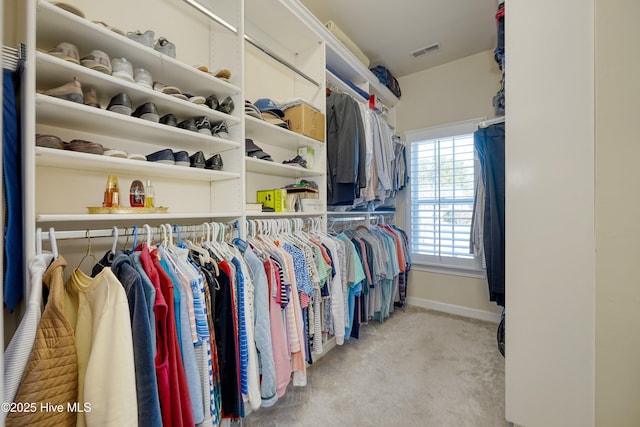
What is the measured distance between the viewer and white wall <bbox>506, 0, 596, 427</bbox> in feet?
3.83

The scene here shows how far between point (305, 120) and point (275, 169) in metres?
0.41

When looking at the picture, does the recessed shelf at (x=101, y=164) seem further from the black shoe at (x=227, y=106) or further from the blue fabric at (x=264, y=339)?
the blue fabric at (x=264, y=339)

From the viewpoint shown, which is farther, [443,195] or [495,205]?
[443,195]

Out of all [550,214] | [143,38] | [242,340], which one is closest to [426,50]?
[550,214]

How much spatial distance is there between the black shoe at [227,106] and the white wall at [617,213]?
5.51ft

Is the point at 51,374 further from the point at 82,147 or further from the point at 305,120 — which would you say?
the point at 305,120

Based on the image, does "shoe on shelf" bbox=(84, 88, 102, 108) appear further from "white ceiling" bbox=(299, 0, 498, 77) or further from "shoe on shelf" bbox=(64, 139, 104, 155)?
"white ceiling" bbox=(299, 0, 498, 77)

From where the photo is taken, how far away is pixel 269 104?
5.94ft

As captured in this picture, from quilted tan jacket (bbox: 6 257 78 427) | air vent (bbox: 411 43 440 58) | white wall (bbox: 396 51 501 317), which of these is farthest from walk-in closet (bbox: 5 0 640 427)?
white wall (bbox: 396 51 501 317)

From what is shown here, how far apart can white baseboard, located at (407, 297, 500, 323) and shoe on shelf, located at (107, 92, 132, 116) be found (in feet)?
11.0

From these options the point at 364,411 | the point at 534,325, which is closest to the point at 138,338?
the point at 364,411

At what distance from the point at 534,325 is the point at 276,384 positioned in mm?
1288

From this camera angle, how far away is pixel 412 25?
2.49m

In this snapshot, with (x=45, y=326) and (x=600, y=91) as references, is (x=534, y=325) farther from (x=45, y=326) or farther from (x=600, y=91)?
(x=45, y=326)
